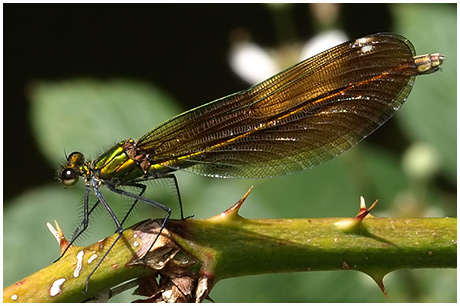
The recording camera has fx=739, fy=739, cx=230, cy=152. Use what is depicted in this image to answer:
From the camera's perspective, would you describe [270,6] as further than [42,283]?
Yes

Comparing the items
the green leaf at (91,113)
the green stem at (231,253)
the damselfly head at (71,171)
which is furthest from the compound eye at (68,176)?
the green leaf at (91,113)

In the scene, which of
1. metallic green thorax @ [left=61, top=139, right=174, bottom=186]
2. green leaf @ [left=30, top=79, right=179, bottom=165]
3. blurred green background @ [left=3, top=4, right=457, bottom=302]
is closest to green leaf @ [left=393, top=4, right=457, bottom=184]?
blurred green background @ [left=3, top=4, right=457, bottom=302]

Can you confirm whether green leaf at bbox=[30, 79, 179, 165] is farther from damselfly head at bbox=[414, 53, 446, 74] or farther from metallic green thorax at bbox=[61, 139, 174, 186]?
damselfly head at bbox=[414, 53, 446, 74]

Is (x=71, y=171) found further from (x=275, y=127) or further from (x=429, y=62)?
(x=429, y=62)

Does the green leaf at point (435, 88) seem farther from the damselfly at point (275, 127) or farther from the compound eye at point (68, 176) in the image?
the compound eye at point (68, 176)

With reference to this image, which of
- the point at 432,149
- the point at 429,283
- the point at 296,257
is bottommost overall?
the point at 429,283

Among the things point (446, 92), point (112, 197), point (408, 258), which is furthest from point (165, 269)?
point (446, 92)

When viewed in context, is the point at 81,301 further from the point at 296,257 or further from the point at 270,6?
Result: the point at 270,6

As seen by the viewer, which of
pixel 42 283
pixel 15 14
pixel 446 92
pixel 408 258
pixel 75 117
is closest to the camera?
pixel 42 283
